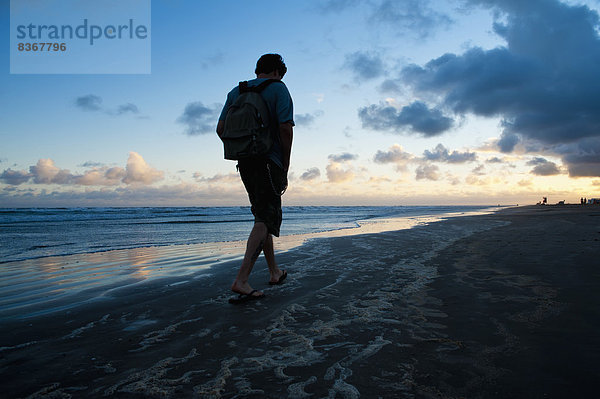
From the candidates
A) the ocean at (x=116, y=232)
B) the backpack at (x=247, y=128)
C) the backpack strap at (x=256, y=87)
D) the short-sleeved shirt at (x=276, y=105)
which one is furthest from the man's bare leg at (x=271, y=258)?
the ocean at (x=116, y=232)

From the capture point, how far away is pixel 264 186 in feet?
11.0

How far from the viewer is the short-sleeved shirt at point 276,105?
3213mm

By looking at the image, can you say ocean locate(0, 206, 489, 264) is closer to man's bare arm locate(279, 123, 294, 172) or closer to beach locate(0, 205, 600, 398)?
beach locate(0, 205, 600, 398)

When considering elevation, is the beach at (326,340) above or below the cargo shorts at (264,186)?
below

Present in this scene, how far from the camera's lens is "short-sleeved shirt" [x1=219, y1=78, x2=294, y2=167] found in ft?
10.5

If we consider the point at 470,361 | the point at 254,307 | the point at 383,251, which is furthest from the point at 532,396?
the point at 383,251

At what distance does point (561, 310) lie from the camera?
2.43 m

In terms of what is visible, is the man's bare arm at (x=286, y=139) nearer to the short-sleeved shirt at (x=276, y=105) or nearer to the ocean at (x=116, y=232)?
the short-sleeved shirt at (x=276, y=105)

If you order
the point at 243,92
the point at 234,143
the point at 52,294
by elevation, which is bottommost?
the point at 52,294

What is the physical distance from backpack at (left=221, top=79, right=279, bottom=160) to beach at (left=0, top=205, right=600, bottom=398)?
1400 mm

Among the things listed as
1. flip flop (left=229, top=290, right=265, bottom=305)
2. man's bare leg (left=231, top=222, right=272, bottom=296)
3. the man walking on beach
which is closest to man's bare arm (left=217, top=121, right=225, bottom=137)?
the man walking on beach

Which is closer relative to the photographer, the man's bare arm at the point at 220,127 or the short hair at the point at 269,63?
the man's bare arm at the point at 220,127

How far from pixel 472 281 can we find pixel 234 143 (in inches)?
110

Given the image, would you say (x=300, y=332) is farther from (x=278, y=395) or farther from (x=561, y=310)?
(x=561, y=310)
